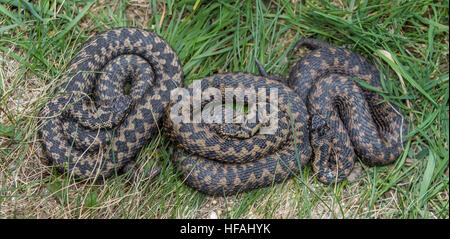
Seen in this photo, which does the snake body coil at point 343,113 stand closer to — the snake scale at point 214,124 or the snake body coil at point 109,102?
the snake scale at point 214,124

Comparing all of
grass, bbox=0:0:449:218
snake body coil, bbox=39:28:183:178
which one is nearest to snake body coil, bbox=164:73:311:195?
grass, bbox=0:0:449:218

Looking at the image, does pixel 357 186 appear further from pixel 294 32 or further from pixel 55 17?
pixel 55 17

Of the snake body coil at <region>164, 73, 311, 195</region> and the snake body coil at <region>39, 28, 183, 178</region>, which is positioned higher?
the snake body coil at <region>39, 28, 183, 178</region>

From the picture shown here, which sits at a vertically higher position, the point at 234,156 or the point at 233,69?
the point at 233,69

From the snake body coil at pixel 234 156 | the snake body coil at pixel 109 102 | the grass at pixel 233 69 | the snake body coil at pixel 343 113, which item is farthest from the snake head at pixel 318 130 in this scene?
the snake body coil at pixel 109 102

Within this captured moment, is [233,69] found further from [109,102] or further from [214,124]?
[109,102]

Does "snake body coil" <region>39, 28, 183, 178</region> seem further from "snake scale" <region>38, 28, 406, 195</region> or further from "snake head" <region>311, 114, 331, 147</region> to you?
"snake head" <region>311, 114, 331, 147</region>

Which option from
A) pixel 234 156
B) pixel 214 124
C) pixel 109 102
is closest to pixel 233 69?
pixel 214 124
